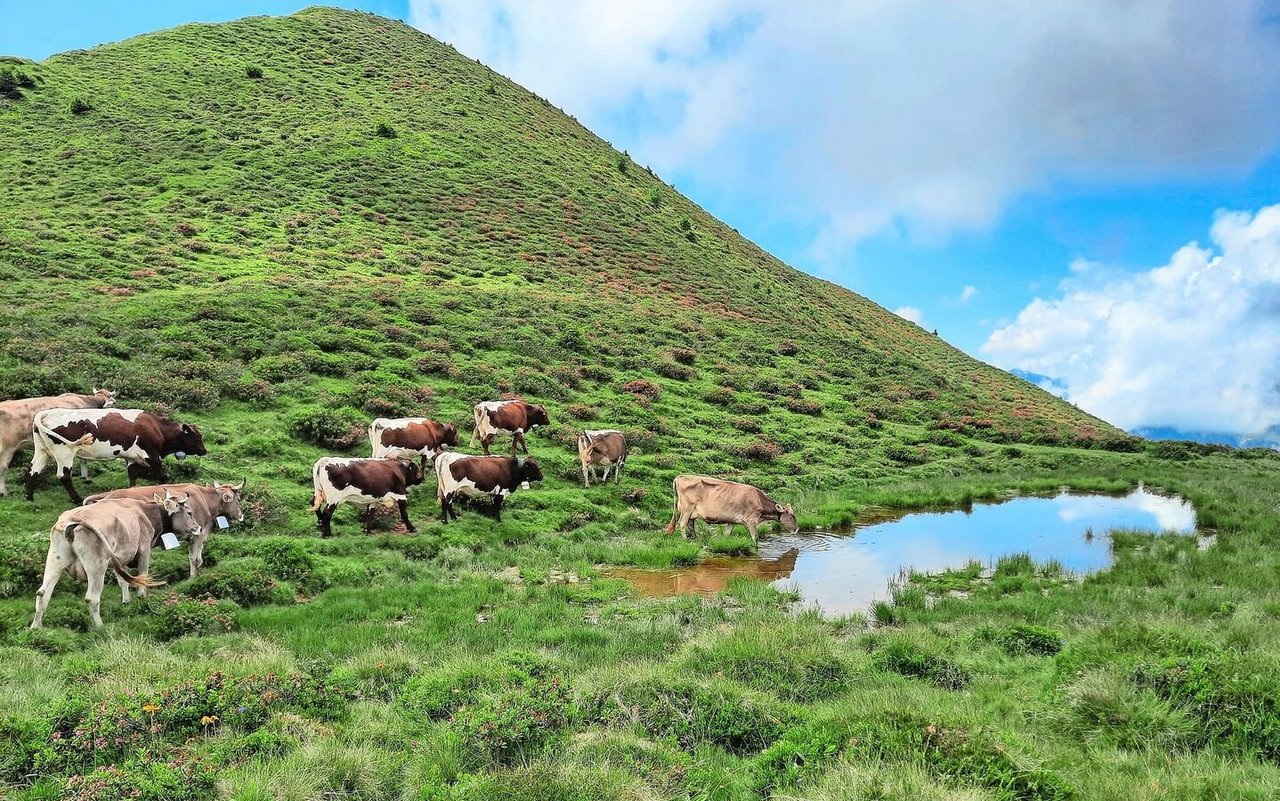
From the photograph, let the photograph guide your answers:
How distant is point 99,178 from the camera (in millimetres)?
41031

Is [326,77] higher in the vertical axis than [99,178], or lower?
higher

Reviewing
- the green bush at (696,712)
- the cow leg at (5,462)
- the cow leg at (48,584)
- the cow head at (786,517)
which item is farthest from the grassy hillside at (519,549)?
the cow head at (786,517)

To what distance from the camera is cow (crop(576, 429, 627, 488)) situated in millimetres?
20344

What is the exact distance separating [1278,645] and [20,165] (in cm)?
5931

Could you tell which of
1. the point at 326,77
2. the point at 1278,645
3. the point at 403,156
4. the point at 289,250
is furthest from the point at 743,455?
the point at 326,77

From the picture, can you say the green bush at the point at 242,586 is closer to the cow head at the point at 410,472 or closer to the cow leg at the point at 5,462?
the cow head at the point at 410,472

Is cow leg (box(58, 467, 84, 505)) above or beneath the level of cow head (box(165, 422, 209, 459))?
beneath

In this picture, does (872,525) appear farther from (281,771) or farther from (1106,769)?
(281,771)

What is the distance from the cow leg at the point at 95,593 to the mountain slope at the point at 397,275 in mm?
10183

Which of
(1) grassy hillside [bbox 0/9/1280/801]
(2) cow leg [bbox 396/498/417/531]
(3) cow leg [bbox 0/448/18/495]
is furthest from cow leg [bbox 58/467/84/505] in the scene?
(2) cow leg [bbox 396/498/417/531]

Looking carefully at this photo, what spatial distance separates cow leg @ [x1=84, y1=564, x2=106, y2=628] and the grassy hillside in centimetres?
20

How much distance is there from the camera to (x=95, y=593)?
912 centimetres

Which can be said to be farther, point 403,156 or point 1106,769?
point 403,156

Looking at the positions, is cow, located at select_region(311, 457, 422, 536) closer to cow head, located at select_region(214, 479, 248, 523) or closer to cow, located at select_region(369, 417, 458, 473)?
cow head, located at select_region(214, 479, 248, 523)
